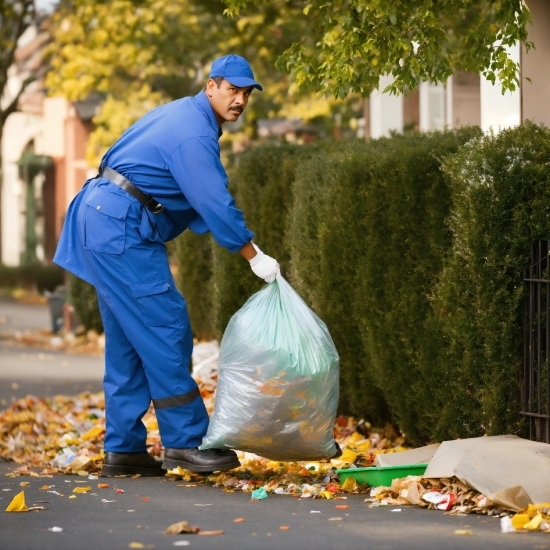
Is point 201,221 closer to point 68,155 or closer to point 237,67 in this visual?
point 237,67

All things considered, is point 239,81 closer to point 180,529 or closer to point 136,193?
point 136,193

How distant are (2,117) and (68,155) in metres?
17.2

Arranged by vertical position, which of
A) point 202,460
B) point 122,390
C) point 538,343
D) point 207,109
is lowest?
point 202,460

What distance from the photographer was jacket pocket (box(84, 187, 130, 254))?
19.7 ft

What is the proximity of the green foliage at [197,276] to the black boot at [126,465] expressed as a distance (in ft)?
14.8

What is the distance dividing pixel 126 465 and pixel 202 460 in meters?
0.52

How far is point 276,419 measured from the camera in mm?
5730

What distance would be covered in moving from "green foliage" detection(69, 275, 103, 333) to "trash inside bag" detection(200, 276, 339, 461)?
992 cm

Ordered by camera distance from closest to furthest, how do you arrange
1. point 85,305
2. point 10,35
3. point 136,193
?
1. point 136,193
2. point 85,305
3. point 10,35

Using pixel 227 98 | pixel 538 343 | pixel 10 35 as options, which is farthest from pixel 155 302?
pixel 10 35

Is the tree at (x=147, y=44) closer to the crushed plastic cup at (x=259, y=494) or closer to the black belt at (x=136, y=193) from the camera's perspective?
the black belt at (x=136, y=193)

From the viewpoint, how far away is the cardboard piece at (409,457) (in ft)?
19.2

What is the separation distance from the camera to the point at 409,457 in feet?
19.5

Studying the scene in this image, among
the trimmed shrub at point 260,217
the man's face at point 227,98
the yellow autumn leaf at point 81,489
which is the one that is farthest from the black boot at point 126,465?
the trimmed shrub at point 260,217
